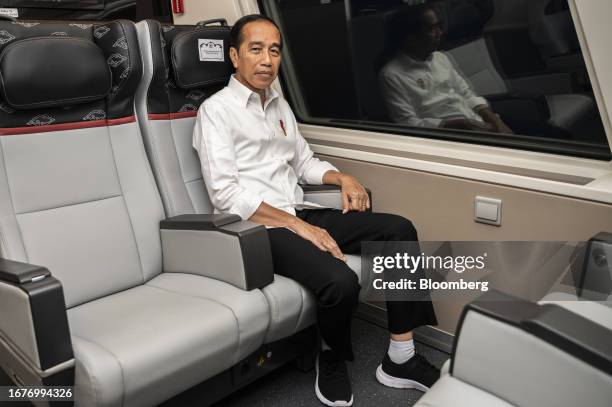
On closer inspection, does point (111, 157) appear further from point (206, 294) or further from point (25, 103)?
point (206, 294)

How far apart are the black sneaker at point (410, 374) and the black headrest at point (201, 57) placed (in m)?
1.39

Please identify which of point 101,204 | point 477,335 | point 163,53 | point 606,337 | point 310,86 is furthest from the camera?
point 310,86

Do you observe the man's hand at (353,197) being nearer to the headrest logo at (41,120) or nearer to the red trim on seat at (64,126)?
the red trim on seat at (64,126)

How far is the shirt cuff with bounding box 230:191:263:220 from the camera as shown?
2082 mm

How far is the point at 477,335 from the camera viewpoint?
117cm

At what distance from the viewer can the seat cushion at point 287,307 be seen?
5.90 feet

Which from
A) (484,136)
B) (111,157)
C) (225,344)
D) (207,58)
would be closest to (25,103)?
(111,157)

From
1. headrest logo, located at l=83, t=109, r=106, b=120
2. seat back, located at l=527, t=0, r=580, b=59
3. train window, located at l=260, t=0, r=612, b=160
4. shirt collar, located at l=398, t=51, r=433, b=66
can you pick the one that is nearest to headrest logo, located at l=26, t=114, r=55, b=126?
headrest logo, located at l=83, t=109, r=106, b=120

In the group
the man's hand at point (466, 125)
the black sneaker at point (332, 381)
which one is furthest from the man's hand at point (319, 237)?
the man's hand at point (466, 125)

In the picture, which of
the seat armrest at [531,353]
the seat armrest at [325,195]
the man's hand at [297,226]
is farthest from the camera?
the seat armrest at [325,195]

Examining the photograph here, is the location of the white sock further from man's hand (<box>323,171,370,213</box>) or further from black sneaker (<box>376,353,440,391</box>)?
man's hand (<box>323,171,370,213</box>)

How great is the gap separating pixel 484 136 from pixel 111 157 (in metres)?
1.54

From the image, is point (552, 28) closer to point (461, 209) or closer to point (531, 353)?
point (461, 209)

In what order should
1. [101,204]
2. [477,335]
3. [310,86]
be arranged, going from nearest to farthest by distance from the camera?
[477,335] < [101,204] < [310,86]
